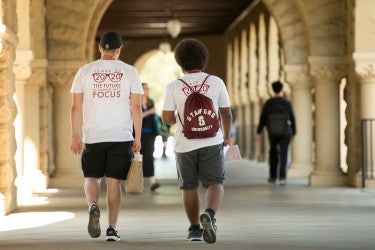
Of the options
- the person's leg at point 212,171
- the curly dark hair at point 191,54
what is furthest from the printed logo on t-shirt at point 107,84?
the person's leg at point 212,171

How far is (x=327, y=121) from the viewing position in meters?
17.5

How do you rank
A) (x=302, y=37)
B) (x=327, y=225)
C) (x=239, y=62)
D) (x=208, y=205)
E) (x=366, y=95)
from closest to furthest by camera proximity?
1. (x=208, y=205)
2. (x=327, y=225)
3. (x=366, y=95)
4. (x=302, y=37)
5. (x=239, y=62)

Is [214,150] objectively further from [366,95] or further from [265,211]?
[366,95]

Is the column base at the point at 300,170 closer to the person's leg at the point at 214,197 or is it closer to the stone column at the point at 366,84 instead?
the stone column at the point at 366,84

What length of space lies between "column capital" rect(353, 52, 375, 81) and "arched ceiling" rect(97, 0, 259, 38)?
14632 mm

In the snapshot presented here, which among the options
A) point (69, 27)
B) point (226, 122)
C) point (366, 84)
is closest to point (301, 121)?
point (366, 84)

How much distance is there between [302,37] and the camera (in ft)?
66.2

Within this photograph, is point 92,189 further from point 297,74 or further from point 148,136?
point 297,74

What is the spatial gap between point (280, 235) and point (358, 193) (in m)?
6.21

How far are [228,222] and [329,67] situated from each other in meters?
7.59

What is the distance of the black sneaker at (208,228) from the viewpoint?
7.91 meters

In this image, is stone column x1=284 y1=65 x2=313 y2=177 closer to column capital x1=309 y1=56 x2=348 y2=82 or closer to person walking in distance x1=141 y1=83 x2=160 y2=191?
column capital x1=309 y1=56 x2=348 y2=82

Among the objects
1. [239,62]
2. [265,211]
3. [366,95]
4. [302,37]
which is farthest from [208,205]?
[239,62]

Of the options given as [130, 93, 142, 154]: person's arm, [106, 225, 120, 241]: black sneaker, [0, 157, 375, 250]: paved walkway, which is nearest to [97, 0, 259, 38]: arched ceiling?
[0, 157, 375, 250]: paved walkway
